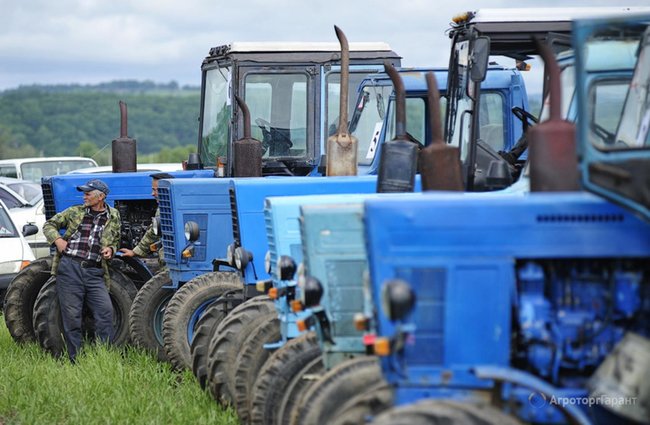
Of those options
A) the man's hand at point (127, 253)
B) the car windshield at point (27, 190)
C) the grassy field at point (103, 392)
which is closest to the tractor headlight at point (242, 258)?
the grassy field at point (103, 392)

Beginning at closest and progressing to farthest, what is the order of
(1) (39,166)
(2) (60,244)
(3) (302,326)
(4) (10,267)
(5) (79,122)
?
(3) (302,326)
(2) (60,244)
(4) (10,267)
(1) (39,166)
(5) (79,122)

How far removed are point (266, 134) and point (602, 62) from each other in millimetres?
6820

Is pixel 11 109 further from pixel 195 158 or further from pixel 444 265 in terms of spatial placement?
pixel 444 265

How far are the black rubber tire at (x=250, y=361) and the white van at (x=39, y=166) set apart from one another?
17.2 meters

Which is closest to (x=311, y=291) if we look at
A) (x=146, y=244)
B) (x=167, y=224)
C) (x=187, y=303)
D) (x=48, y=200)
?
(x=187, y=303)

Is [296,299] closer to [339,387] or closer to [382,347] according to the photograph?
[339,387]

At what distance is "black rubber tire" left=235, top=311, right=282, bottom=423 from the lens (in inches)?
329

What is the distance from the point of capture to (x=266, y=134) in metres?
13.8

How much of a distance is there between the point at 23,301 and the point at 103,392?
3.38 m

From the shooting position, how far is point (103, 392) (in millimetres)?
10406

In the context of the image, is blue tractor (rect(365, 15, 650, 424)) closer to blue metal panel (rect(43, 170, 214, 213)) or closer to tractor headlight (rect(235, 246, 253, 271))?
tractor headlight (rect(235, 246, 253, 271))

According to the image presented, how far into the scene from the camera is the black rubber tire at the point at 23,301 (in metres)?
13.4

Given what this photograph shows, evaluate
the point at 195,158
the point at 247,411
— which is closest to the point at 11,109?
the point at 195,158

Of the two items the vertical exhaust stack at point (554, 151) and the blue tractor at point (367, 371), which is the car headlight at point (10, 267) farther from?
the vertical exhaust stack at point (554, 151)
